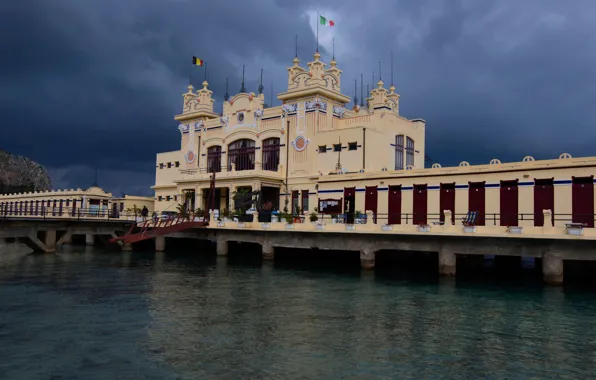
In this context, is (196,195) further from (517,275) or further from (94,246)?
(517,275)

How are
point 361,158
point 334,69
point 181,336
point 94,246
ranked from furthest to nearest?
1. point 94,246
2. point 334,69
3. point 361,158
4. point 181,336

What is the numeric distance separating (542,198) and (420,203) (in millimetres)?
8111

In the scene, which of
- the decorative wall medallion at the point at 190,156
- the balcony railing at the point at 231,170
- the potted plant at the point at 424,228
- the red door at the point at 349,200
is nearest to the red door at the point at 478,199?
the potted plant at the point at 424,228

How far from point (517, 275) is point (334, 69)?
27.1m

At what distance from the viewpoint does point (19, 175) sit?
16088cm

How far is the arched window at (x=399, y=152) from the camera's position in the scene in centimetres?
4950

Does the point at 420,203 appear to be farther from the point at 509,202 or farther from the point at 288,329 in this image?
the point at 288,329

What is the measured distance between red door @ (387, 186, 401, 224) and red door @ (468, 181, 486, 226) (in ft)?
17.5

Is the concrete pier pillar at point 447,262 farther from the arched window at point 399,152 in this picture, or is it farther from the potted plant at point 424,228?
the arched window at point 399,152

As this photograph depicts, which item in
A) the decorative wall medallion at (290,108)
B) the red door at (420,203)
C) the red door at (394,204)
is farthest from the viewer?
the decorative wall medallion at (290,108)

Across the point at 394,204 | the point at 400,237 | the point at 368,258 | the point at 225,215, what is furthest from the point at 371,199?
the point at 225,215

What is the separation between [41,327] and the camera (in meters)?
16.5

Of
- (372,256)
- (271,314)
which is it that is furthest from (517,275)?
(271,314)

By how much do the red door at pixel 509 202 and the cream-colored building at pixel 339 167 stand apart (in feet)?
0.20
